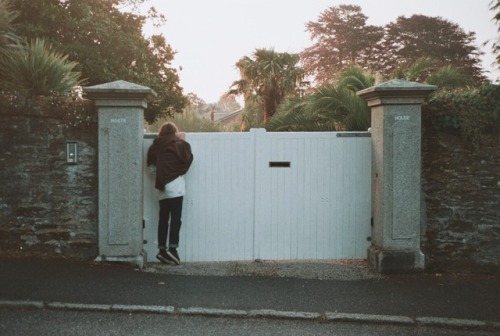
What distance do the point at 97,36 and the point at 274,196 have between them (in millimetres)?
13133

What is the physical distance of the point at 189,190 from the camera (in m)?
7.70

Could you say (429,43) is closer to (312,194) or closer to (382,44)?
(382,44)

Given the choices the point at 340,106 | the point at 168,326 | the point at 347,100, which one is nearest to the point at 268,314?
the point at 168,326

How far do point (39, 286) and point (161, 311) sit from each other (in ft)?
5.23

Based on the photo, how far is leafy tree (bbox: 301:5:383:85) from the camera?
47.3 meters

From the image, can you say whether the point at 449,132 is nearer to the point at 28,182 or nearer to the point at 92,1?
the point at 28,182

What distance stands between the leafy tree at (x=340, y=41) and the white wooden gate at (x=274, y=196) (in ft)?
129

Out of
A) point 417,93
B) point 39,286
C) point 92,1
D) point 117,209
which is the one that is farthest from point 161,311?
point 92,1

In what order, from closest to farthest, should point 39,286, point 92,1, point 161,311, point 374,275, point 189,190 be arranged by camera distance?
point 161,311
point 39,286
point 374,275
point 189,190
point 92,1

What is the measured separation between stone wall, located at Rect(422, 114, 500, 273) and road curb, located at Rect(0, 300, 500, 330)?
2185 millimetres

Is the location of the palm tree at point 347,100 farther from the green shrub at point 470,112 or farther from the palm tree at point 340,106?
the green shrub at point 470,112

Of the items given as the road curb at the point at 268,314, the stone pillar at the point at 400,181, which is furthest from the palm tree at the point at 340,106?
the road curb at the point at 268,314

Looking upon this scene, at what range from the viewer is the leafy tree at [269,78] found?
2709cm

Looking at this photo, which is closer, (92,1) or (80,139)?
(80,139)
